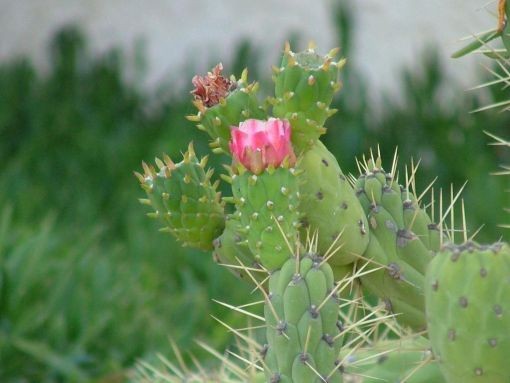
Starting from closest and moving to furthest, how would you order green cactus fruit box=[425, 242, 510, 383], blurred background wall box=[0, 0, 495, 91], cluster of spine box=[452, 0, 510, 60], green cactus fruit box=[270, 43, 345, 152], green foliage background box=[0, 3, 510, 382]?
green cactus fruit box=[425, 242, 510, 383], green cactus fruit box=[270, 43, 345, 152], cluster of spine box=[452, 0, 510, 60], green foliage background box=[0, 3, 510, 382], blurred background wall box=[0, 0, 495, 91]

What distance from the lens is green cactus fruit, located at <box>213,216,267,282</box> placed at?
4.52 feet

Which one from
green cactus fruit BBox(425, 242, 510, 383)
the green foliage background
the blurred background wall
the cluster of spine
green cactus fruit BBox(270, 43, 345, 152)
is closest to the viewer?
green cactus fruit BBox(425, 242, 510, 383)

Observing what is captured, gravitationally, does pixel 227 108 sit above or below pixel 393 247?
above

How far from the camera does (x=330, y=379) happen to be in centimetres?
128

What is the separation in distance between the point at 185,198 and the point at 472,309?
37 centimetres

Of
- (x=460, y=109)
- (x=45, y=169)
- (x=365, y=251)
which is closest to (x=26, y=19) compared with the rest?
(x=45, y=169)

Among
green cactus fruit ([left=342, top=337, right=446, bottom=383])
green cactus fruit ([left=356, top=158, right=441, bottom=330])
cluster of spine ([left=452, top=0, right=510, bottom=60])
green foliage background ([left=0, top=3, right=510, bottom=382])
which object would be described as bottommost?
green foliage background ([left=0, top=3, right=510, bottom=382])

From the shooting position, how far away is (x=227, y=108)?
4.29 feet

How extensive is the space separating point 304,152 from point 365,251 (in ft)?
0.59

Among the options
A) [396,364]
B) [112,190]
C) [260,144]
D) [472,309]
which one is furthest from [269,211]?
[112,190]

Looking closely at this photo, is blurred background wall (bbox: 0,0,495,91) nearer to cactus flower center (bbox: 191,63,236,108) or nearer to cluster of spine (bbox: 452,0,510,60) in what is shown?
cluster of spine (bbox: 452,0,510,60)

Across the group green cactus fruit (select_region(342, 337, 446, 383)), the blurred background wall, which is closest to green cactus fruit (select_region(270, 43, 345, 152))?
green cactus fruit (select_region(342, 337, 446, 383))

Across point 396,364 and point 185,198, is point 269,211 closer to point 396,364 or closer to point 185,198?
point 185,198

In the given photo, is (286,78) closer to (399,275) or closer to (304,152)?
(304,152)
